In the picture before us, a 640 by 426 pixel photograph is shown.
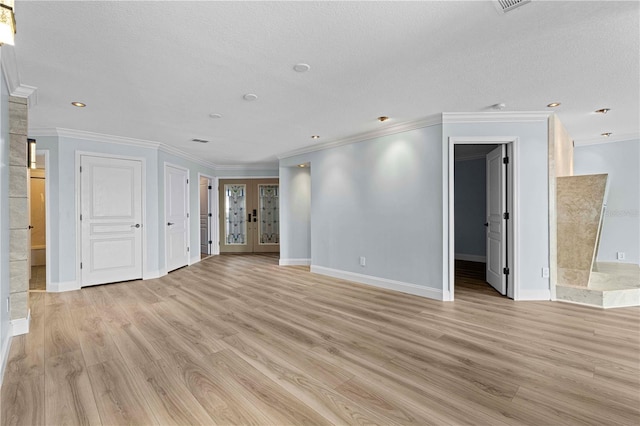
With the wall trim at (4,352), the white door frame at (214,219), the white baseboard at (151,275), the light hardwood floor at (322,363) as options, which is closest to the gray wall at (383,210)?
the light hardwood floor at (322,363)

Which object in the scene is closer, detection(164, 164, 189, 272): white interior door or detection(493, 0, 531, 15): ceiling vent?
detection(493, 0, 531, 15): ceiling vent

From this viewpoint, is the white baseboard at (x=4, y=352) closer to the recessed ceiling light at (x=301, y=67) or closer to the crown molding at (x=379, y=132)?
the recessed ceiling light at (x=301, y=67)

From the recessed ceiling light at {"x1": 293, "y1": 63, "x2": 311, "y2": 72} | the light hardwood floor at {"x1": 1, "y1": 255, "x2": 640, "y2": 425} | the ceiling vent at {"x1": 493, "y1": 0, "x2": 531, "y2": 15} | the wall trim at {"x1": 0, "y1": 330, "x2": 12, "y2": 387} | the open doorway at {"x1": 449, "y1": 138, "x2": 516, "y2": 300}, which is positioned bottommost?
the light hardwood floor at {"x1": 1, "y1": 255, "x2": 640, "y2": 425}

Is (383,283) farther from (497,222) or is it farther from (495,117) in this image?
(495,117)

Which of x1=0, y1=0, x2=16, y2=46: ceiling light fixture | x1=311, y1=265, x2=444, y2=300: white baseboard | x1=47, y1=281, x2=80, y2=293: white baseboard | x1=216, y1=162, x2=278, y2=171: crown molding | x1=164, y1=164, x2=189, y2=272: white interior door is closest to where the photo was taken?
x1=0, y1=0, x2=16, y2=46: ceiling light fixture

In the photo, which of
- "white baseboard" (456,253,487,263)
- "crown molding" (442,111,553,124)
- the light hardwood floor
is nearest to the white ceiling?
"crown molding" (442,111,553,124)

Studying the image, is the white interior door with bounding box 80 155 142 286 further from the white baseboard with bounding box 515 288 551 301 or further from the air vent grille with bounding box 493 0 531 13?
the white baseboard with bounding box 515 288 551 301

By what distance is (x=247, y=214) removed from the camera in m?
8.30

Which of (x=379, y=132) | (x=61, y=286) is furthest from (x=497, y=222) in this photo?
(x=61, y=286)

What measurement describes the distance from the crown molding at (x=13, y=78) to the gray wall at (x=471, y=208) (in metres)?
7.65

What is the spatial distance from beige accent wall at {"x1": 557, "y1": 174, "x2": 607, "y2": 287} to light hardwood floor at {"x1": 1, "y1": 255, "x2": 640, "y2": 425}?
52cm

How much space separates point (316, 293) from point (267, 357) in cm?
191

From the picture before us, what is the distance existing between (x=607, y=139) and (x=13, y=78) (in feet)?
27.6

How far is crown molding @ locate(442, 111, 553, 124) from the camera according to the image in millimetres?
3758
